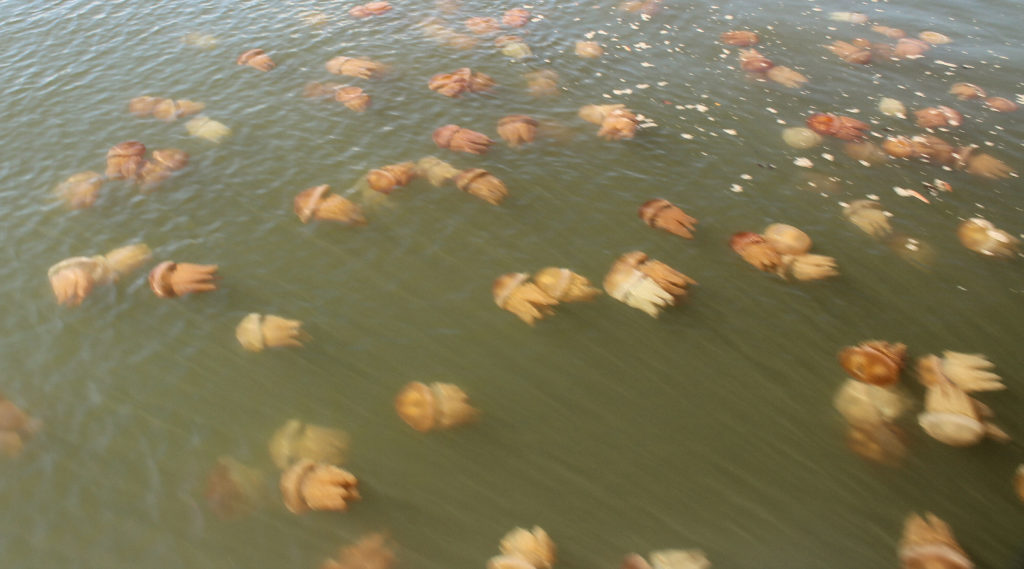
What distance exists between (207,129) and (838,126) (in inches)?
362

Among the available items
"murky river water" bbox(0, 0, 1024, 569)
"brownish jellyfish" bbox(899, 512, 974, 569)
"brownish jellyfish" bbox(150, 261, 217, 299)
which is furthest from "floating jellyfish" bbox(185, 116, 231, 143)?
"brownish jellyfish" bbox(899, 512, 974, 569)

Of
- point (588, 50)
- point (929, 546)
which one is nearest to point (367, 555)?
point (929, 546)

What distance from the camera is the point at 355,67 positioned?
10422 millimetres

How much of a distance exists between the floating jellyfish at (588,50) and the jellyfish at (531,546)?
852cm

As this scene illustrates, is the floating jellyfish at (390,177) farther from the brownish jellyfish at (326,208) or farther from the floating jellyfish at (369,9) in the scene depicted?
the floating jellyfish at (369,9)

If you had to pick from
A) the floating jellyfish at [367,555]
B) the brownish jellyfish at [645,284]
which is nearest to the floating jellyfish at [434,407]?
the floating jellyfish at [367,555]

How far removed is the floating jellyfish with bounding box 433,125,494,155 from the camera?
869cm

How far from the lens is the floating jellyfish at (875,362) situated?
19.4 feet

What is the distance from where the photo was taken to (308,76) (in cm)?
1047

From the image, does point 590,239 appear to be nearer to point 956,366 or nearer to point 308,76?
point 956,366

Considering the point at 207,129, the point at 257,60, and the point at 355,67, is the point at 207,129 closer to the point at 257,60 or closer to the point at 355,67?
the point at 257,60

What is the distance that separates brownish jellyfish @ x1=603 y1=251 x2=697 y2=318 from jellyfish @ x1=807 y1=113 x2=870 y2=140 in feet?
13.2

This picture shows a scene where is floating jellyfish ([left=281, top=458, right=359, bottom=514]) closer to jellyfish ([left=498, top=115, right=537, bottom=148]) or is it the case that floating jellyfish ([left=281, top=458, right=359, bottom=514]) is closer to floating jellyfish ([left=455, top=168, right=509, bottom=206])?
floating jellyfish ([left=455, top=168, right=509, bottom=206])

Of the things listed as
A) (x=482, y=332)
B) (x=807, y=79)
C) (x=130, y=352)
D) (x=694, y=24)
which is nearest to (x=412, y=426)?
(x=482, y=332)
